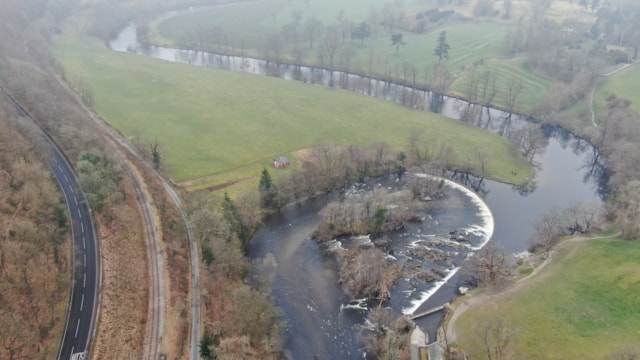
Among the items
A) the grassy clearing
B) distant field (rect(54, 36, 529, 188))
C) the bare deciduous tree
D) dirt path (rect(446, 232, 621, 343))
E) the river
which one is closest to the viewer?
dirt path (rect(446, 232, 621, 343))

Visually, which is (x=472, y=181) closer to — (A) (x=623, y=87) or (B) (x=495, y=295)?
(B) (x=495, y=295)

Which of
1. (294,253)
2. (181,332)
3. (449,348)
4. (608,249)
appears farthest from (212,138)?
(608,249)

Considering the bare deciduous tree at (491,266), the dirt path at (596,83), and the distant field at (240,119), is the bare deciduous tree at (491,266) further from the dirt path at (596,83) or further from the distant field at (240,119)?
the dirt path at (596,83)

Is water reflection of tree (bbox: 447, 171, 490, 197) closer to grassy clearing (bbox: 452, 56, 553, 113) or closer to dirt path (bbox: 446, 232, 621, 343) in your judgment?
dirt path (bbox: 446, 232, 621, 343)

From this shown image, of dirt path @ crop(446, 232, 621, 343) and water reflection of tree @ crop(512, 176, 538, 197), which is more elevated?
water reflection of tree @ crop(512, 176, 538, 197)

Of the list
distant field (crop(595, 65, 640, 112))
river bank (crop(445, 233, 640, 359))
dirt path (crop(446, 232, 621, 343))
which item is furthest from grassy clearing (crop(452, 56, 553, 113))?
river bank (crop(445, 233, 640, 359))

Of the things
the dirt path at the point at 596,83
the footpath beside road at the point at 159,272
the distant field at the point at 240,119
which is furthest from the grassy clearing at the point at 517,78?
the footpath beside road at the point at 159,272

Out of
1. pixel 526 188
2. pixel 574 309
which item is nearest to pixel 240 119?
pixel 526 188
